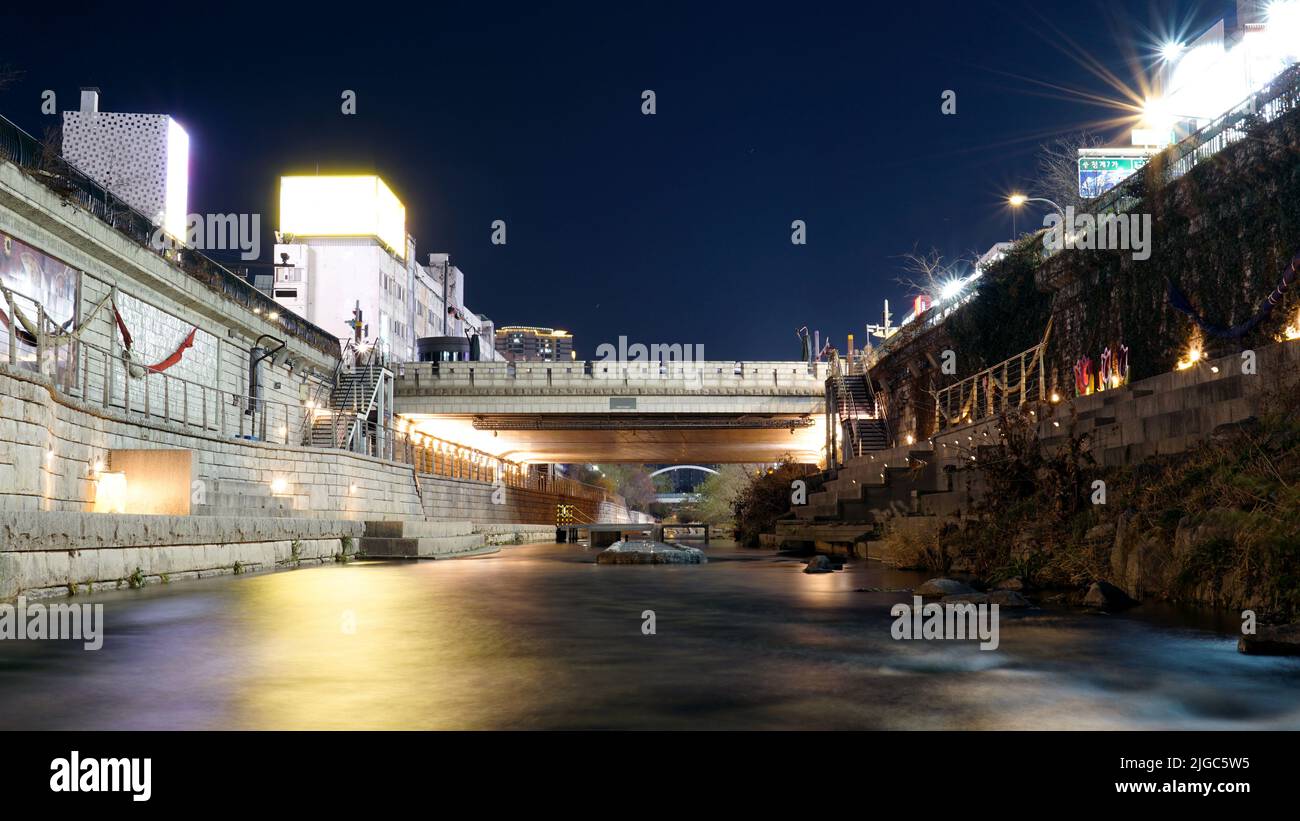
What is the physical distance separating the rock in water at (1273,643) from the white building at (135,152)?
235 feet

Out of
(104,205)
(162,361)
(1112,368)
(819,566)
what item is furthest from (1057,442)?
(162,361)

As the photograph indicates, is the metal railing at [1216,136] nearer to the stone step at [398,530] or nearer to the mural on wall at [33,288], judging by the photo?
the stone step at [398,530]

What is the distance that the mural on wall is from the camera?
2188 cm

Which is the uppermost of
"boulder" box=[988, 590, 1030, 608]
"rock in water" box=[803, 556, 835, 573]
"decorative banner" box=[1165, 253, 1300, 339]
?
"decorative banner" box=[1165, 253, 1300, 339]

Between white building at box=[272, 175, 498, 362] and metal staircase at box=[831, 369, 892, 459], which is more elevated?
white building at box=[272, 175, 498, 362]

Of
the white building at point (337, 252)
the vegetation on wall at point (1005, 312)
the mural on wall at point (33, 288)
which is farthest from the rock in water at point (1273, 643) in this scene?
the white building at point (337, 252)

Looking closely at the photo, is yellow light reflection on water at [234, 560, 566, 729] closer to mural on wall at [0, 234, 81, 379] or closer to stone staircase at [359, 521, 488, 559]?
stone staircase at [359, 521, 488, 559]

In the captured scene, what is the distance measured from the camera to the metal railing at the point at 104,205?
78.5 ft

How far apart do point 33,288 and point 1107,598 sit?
2458 centimetres

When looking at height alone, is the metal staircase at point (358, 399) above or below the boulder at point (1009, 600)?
above

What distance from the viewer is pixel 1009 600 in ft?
33.2

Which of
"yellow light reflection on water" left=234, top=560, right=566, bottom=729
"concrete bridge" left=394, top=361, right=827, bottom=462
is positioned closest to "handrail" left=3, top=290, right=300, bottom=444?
"concrete bridge" left=394, top=361, right=827, bottom=462

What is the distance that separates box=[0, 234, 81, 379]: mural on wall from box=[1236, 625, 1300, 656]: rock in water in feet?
68.9
